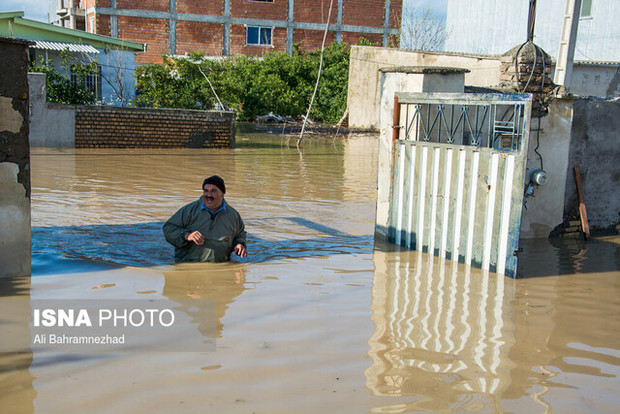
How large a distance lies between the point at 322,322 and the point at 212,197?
2.12 metres

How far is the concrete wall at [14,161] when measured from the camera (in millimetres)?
5727

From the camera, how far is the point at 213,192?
6590mm

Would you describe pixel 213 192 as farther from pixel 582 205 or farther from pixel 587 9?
pixel 587 9

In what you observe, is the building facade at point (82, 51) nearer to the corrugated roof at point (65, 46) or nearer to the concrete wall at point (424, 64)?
the corrugated roof at point (65, 46)

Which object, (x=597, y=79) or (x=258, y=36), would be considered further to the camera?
(x=258, y=36)

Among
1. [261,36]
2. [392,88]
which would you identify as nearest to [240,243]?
[392,88]

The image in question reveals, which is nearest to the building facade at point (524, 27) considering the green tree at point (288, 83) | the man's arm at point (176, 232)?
the green tree at point (288, 83)

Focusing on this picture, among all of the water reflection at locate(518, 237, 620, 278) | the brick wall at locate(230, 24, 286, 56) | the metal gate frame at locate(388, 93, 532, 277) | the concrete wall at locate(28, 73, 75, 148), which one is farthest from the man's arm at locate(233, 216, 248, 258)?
the brick wall at locate(230, 24, 286, 56)

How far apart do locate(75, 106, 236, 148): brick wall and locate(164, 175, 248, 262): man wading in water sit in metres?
12.0

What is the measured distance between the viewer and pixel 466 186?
7062 millimetres

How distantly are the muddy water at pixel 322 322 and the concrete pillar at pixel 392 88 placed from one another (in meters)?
0.52

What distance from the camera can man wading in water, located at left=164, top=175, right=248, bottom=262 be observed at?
6609 millimetres

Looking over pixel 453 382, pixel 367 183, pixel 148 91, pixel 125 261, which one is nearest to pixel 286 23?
pixel 148 91

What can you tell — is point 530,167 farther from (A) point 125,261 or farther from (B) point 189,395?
(B) point 189,395
